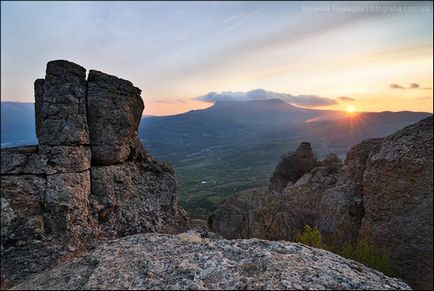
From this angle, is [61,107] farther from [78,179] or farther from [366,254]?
[366,254]

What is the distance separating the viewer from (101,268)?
1262 centimetres

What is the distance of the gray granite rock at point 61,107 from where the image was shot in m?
15.9

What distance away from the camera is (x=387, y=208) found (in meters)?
24.9

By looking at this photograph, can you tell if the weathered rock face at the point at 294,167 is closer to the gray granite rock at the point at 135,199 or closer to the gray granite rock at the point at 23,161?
the gray granite rock at the point at 135,199

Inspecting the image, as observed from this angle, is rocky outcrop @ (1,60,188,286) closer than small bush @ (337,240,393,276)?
Yes

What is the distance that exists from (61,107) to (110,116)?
108 inches

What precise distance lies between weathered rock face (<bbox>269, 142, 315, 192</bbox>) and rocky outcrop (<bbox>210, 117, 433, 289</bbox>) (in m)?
32.7

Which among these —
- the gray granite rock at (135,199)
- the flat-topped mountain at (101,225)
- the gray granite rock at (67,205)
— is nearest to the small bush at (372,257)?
the flat-topped mountain at (101,225)

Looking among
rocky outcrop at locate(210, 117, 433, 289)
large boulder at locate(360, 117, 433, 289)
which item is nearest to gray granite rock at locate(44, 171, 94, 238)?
rocky outcrop at locate(210, 117, 433, 289)

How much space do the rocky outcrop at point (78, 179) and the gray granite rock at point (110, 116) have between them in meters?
0.05

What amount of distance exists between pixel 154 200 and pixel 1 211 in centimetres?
843

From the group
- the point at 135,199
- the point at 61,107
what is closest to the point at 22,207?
the point at 61,107

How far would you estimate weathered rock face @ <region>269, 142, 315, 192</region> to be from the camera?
69.9 meters

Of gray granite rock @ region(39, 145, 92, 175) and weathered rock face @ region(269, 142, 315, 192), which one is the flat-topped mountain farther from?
weathered rock face @ region(269, 142, 315, 192)
